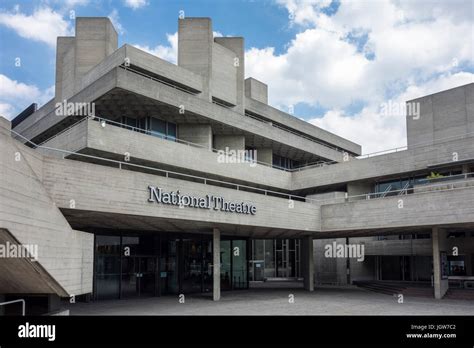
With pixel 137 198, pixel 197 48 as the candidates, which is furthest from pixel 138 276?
pixel 197 48

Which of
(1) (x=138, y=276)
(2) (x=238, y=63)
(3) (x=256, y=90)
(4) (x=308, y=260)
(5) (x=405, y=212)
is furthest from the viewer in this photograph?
(3) (x=256, y=90)

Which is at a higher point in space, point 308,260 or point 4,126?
point 4,126

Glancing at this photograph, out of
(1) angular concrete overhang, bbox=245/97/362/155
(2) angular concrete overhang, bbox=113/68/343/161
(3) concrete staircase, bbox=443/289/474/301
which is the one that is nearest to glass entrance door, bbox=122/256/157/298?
(2) angular concrete overhang, bbox=113/68/343/161

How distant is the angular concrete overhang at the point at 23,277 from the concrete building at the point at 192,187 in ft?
0.19

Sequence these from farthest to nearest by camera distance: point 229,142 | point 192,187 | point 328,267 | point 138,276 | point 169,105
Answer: point 328,267, point 229,142, point 169,105, point 138,276, point 192,187

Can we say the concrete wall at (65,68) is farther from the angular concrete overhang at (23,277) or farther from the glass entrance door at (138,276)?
the angular concrete overhang at (23,277)

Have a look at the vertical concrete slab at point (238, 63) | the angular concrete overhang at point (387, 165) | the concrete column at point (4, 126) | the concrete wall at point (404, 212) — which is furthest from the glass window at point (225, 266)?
the concrete column at point (4, 126)

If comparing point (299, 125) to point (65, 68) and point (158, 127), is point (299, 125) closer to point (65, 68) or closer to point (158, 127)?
point (158, 127)

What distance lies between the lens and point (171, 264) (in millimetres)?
28766

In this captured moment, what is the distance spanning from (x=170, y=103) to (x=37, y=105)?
84.8 ft

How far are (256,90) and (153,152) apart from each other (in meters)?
23.3

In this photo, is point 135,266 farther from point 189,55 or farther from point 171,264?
point 189,55

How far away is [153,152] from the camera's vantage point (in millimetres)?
27969

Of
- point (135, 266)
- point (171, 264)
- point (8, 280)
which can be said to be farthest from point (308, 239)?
point (8, 280)
